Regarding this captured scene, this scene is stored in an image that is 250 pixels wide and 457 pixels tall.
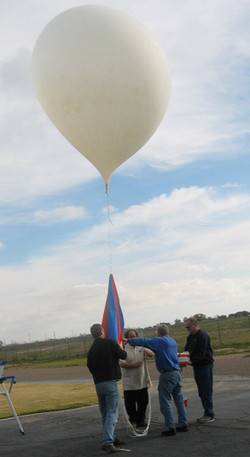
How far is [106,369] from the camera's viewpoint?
6789 millimetres

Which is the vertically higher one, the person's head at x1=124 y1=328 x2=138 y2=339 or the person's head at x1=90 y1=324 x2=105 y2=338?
the person's head at x1=90 y1=324 x2=105 y2=338

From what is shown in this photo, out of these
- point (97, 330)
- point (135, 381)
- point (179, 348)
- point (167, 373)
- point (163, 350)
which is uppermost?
point (97, 330)

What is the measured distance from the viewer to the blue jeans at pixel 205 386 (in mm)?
7758

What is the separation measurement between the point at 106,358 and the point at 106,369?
0.14 m

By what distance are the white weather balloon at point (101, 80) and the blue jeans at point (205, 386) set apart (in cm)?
364

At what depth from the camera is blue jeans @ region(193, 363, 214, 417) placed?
25.5ft

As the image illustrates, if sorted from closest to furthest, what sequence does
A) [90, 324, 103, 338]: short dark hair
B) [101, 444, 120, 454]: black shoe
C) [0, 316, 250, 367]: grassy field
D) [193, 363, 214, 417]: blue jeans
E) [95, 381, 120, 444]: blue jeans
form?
[101, 444, 120, 454]: black shoe, [95, 381, 120, 444]: blue jeans, [90, 324, 103, 338]: short dark hair, [193, 363, 214, 417]: blue jeans, [0, 316, 250, 367]: grassy field

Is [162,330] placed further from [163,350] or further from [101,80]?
[101,80]

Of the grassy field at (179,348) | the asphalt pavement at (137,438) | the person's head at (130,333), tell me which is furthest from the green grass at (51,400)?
the person's head at (130,333)

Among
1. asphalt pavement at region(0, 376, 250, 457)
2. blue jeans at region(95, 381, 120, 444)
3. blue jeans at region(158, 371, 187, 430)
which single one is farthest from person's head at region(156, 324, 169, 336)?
asphalt pavement at region(0, 376, 250, 457)

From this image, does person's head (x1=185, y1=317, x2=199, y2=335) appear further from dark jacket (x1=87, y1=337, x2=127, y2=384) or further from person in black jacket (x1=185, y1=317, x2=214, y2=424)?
dark jacket (x1=87, y1=337, x2=127, y2=384)

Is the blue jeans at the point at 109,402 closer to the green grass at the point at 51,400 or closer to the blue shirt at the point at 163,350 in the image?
the blue shirt at the point at 163,350

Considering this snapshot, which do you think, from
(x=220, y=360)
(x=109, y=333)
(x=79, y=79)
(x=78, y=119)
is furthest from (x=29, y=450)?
(x=220, y=360)

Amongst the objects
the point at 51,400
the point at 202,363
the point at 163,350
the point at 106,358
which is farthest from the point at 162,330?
the point at 51,400
